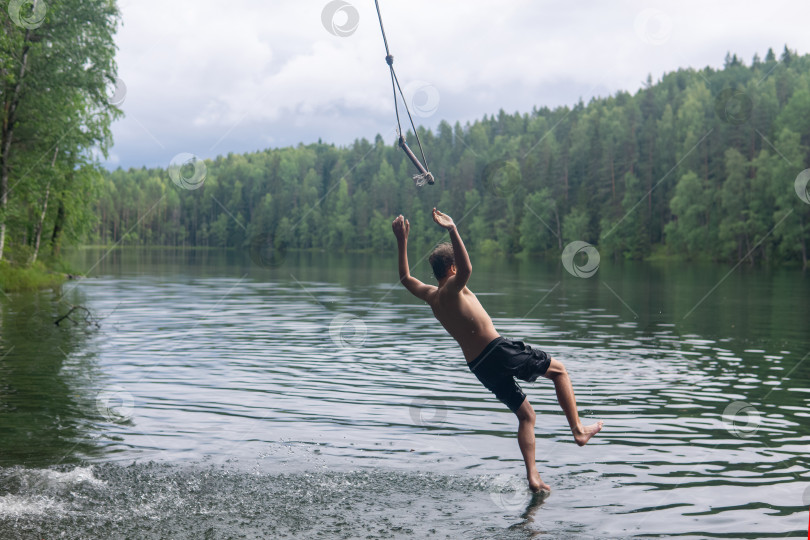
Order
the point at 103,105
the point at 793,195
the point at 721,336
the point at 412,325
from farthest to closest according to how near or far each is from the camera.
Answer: the point at 793,195 < the point at 103,105 < the point at 412,325 < the point at 721,336

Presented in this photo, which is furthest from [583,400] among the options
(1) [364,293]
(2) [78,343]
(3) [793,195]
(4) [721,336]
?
(3) [793,195]

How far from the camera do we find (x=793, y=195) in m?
79.1

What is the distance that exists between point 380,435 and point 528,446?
2.89 m

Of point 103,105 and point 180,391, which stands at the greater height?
point 103,105

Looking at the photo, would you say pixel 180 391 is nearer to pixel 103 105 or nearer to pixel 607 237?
pixel 103 105

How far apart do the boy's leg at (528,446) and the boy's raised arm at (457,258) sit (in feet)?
4.62

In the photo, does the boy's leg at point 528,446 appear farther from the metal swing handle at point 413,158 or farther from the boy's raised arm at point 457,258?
the metal swing handle at point 413,158

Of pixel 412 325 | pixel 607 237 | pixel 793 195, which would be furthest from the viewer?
pixel 607 237

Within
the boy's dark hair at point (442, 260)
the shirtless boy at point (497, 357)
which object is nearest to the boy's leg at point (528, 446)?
the shirtless boy at point (497, 357)

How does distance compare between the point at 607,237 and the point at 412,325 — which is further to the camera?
the point at 607,237

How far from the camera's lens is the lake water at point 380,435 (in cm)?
693

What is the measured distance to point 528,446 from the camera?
7.82 m

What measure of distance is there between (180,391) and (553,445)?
6.62 metres

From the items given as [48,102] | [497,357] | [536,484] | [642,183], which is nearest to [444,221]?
[497,357]
